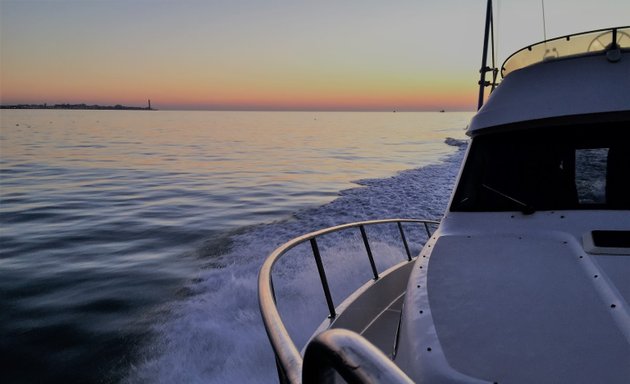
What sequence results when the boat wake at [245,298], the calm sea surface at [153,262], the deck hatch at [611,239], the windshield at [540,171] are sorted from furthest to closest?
the calm sea surface at [153,262]
the boat wake at [245,298]
the windshield at [540,171]
the deck hatch at [611,239]

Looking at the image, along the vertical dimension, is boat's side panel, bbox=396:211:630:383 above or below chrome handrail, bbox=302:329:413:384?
below

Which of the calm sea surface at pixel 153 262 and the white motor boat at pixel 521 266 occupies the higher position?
the white motor boat at pixel 521 266

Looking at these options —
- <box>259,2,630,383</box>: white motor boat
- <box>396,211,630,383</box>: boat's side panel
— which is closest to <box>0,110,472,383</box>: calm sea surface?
<box>259,2,630,383</box>: white motor boat

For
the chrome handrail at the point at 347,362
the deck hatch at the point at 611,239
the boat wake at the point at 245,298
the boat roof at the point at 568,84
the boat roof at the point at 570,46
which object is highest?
the boat roof at the point at 570,46

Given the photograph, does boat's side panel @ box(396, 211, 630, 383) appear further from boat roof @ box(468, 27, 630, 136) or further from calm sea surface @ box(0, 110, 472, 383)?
calm sea surface @ box(0, 110, 472, 383)

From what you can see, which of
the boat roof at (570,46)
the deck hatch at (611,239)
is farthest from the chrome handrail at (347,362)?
the boat roof at (570,46)

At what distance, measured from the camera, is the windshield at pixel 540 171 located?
10.0 feet

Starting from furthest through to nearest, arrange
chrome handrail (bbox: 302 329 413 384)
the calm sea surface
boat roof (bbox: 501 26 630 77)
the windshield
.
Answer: the calm sea surface
boat roof (bbox: 501 26 630 77)
the windshield
chrome handrail (bbox: 302 329 413 384)

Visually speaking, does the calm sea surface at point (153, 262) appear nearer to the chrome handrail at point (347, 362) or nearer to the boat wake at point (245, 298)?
the boat wake at point (245, 298)

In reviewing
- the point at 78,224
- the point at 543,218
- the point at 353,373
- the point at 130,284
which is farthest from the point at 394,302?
the point at 78,224

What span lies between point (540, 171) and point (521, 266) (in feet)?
3.60

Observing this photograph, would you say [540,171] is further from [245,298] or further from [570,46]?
[245,298]

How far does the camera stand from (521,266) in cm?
244

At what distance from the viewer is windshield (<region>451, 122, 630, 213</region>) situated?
3059mm
